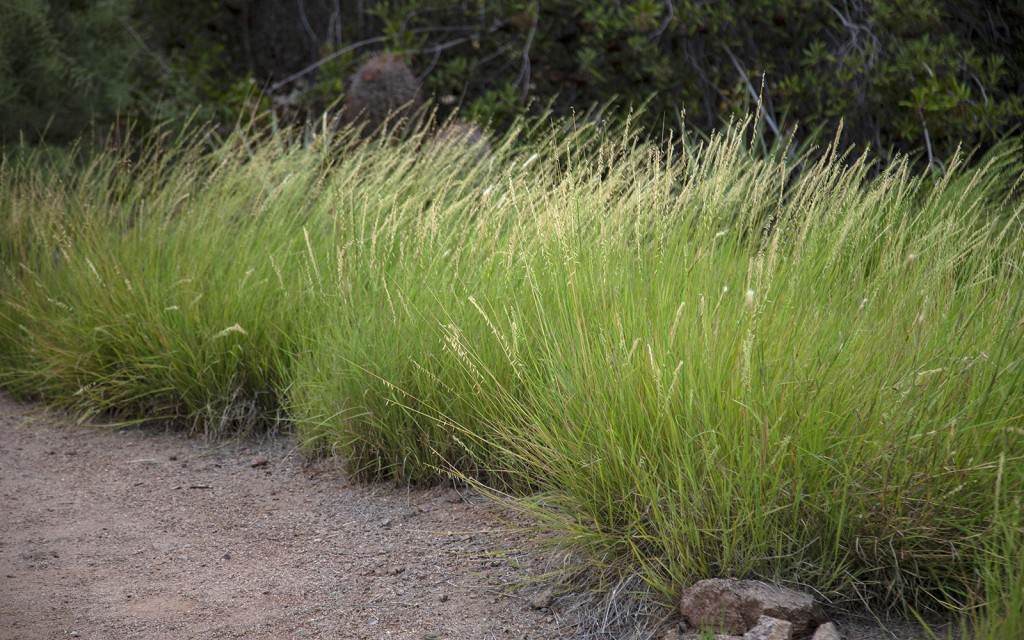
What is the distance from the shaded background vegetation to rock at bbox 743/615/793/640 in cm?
394

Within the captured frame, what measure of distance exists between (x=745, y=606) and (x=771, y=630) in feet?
0.44

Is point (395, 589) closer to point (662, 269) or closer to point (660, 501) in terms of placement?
point (660, 501)

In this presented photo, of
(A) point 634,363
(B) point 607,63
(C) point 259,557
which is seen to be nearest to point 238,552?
(C) point 259,557

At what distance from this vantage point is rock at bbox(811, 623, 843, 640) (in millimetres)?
2232

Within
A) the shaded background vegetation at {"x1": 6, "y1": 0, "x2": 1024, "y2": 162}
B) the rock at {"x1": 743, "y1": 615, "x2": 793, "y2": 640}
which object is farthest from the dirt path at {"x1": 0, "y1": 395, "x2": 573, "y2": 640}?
the shaded background vegetation at {"x1": 6, "y1": 0, "x2": 1024, "y2": 162}

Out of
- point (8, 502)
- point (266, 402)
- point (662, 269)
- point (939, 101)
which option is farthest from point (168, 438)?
point (939, 101)

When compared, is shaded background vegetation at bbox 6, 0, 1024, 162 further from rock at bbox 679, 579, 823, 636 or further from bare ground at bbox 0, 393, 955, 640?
rock at bbox 679, 579, 823, 636

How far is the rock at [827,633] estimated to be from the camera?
87.9 inches

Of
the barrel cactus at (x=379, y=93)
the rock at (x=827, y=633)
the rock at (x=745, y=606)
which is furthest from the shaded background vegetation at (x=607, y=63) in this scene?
the rock at (x=827, y=633)

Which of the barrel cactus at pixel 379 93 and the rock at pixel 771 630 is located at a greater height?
the barrel cactus at pixel 379 93

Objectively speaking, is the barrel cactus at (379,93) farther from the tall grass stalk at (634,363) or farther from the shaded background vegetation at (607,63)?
the tall grass stalk at (634,363)

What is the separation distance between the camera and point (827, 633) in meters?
2.25

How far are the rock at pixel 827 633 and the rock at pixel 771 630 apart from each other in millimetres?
69

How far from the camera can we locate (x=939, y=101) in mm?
5473
